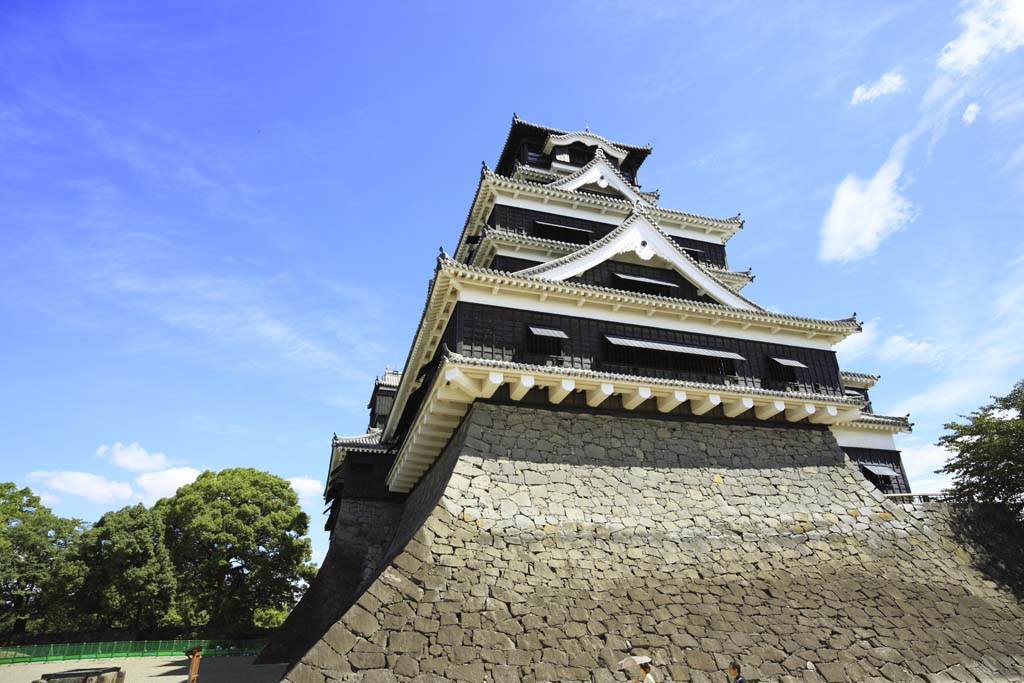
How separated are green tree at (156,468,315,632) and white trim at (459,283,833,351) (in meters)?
21.2

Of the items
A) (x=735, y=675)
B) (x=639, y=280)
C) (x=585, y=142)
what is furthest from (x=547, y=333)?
(x=585, y=142)

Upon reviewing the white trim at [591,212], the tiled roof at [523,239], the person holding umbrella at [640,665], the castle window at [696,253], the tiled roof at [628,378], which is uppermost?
the white trim at [591,212]

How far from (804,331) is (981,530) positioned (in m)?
6.04

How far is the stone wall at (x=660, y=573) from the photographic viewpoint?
350 inches

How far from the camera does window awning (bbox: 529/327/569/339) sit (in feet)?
41.4

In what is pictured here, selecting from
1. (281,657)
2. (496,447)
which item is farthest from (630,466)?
(281,657)

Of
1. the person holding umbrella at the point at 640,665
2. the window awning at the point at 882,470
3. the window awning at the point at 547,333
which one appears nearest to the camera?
the person holding umbrella at the point at 640,665

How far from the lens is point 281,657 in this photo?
17.3 metres

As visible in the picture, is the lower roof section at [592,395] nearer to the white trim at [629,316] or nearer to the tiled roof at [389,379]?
the white trim at [629,316]

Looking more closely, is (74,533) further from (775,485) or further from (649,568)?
(775,485)

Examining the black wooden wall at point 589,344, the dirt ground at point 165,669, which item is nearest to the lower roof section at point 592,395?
the black wooden wall at point 589,344

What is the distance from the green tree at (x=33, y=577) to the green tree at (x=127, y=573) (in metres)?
0.68

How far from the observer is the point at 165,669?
18109 mm

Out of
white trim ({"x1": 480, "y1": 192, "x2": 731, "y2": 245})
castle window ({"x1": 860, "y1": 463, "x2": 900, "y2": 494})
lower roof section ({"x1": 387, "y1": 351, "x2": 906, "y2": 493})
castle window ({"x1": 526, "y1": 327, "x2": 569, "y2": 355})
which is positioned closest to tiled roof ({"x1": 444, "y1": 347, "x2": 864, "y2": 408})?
lower roof section ({"x1": 387, "y1": 351, "x2": 906, "y2": 493})
